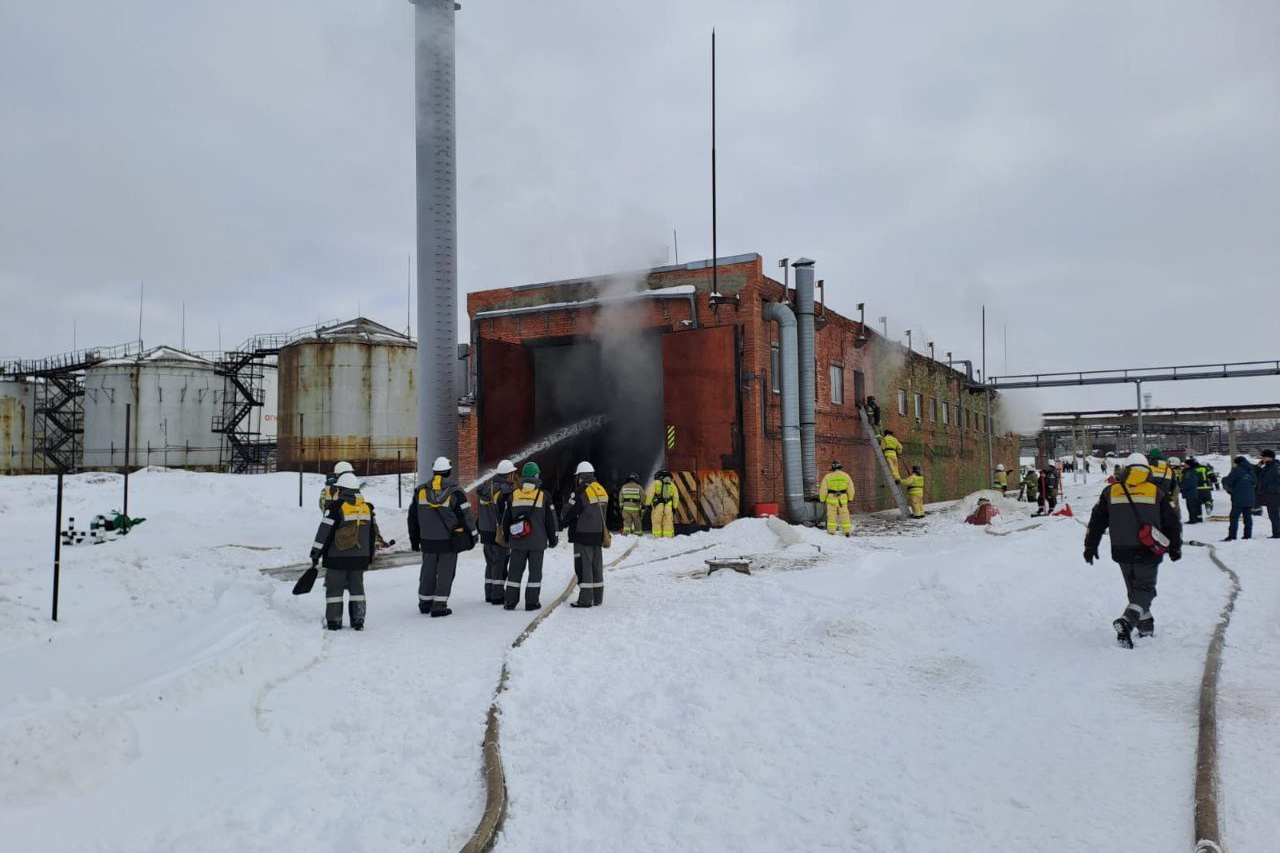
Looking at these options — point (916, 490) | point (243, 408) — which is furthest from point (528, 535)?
point (243, 408)

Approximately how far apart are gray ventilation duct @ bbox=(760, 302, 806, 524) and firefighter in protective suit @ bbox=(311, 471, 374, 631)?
1104 centimetres

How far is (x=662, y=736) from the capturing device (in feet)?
14.9

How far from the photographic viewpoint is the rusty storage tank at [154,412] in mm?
37375

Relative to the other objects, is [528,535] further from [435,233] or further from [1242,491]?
[1242,491]

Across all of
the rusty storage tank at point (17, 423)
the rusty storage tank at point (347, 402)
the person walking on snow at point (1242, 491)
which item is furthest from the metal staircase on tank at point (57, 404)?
the person walking on snow at point (1242, 491)

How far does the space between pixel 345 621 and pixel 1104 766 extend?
6.66m

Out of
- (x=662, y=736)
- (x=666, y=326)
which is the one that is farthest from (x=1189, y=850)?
(x=666, y=326)

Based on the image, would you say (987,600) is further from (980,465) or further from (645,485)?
(980,465)

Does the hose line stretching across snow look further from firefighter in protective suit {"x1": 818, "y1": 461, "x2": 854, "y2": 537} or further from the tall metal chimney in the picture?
the tall metal chimney

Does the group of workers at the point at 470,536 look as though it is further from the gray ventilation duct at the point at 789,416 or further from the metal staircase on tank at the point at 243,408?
the metal staircase on tank at the point at 243,408

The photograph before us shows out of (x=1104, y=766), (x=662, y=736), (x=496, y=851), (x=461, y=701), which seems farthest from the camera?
(x=461, y=701)

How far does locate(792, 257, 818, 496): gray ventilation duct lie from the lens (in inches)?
709

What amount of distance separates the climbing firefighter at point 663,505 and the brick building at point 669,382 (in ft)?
2.89

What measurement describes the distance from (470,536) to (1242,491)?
13.1 meters
